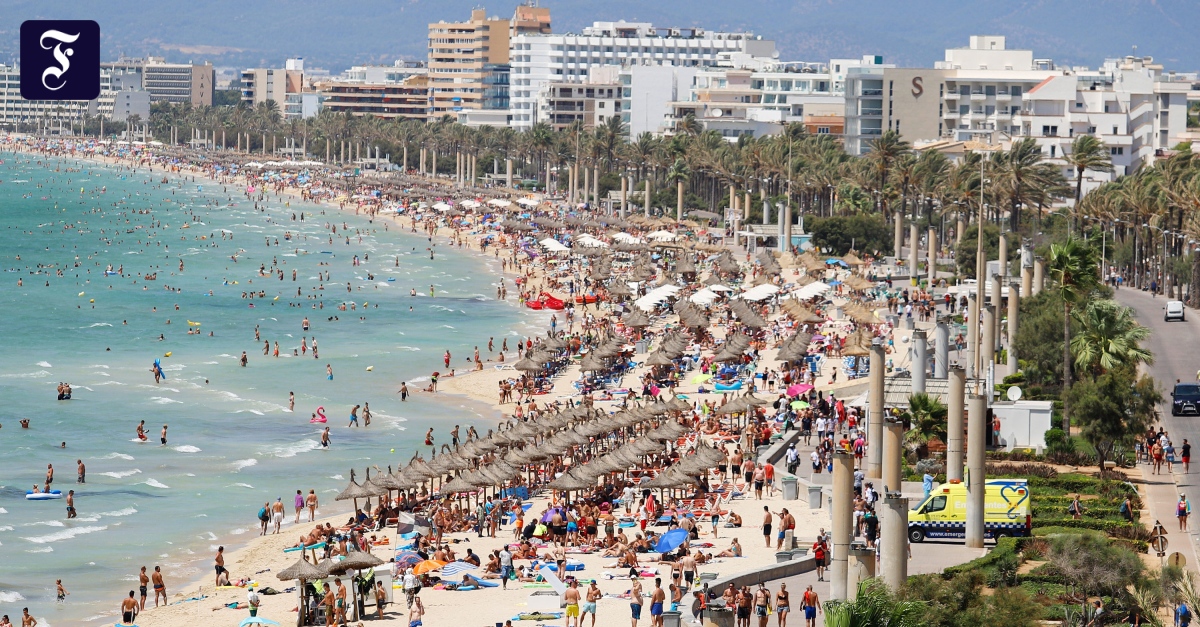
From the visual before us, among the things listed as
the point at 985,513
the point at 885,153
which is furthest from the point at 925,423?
the point at 885,153

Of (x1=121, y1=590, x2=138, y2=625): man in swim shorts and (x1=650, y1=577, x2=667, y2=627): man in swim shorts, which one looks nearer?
(x1=650, y1=577, x2=667, y2=627): man in swim shorts

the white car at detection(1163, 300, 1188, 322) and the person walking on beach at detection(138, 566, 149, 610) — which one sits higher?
the white car at detection(1163, 300, 1188, 322)

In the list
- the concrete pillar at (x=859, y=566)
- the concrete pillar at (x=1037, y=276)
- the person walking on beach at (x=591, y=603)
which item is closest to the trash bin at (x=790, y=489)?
the person walking on beach at (x=591, y=603)

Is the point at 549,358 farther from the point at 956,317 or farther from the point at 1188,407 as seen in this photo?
the point at 1188,407

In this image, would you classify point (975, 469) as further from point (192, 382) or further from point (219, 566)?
point (192, 382)

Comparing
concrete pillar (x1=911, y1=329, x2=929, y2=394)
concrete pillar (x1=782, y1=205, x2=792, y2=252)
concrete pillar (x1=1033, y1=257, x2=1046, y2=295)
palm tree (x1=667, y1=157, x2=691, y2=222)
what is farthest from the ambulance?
palm tree (x1=667, y1=157, x2=691, y2=222)
